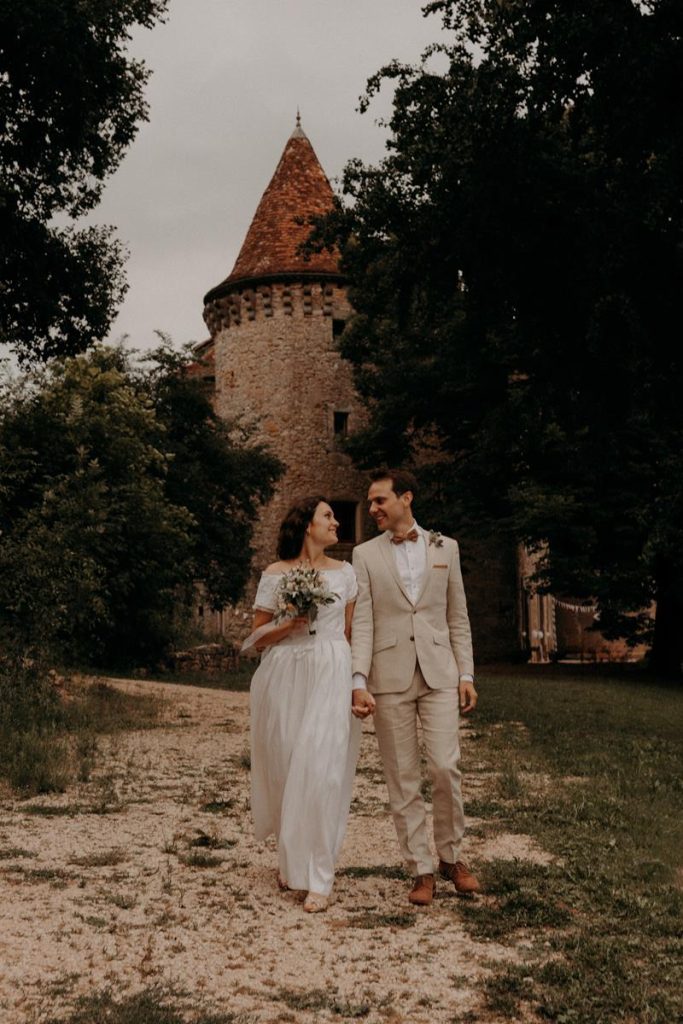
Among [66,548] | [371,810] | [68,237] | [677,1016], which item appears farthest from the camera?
[68,237]

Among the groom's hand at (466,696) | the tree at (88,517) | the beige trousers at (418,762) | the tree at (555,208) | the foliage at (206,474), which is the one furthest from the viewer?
the foliage at (206,474)

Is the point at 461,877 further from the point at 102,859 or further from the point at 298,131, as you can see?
the point at 298,131

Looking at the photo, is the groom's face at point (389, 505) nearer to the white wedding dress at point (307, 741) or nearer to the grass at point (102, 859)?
the white wedding dress at point (307, 741)

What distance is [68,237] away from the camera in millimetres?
17797

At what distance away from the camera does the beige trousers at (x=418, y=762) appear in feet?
17.7

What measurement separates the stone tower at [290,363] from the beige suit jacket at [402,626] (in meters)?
27.6

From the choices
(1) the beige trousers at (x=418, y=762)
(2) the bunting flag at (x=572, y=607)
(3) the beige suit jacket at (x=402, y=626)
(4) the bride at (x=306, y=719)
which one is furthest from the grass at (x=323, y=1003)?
(2) the bunting flag at (x=572, y=607)

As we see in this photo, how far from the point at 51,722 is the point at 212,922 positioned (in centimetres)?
755

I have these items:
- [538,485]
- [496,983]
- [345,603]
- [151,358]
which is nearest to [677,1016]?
[496,983]

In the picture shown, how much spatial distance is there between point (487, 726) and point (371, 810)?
6.06 meters

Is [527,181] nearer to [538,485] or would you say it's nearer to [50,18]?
[50,18]

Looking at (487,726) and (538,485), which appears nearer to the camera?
(487,726)

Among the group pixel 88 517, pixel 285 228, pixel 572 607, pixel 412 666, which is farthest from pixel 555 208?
pixel 572 607

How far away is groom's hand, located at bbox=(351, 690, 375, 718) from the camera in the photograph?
5.43m
